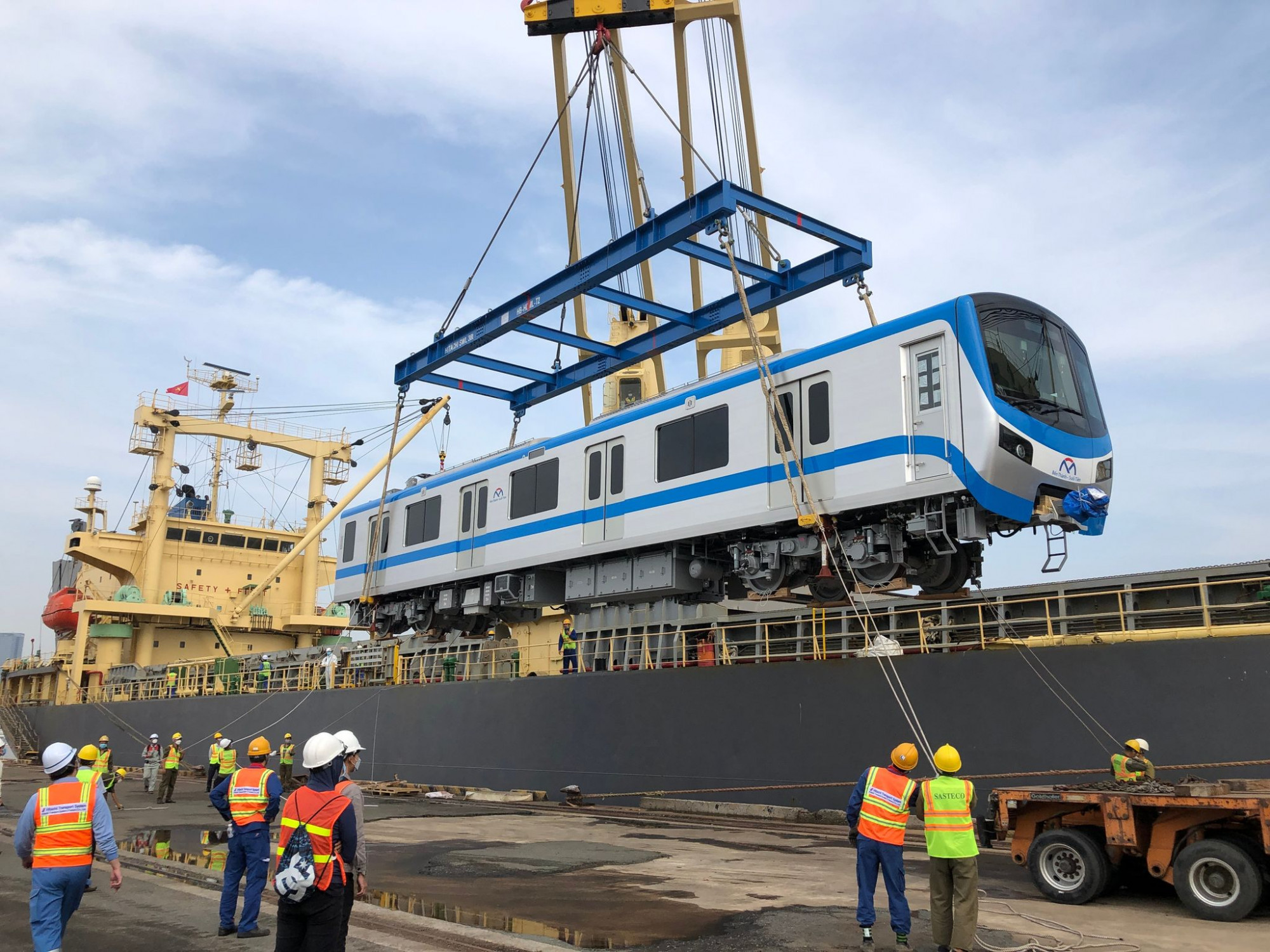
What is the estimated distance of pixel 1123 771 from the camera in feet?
28.9

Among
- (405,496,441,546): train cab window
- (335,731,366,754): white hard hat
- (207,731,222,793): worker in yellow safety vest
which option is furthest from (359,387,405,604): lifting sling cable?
(335,731,366,754): white hard hat

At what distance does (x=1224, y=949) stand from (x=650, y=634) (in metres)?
10.4

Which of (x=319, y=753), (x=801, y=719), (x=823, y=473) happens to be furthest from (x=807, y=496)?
(x=319, y=753)

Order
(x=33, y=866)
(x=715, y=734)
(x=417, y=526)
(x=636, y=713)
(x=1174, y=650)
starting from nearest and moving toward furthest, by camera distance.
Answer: (x=33, y=866), (x=1174, y=650), (x=715, y=734), (x=636, y=713), (x=417, y=526)

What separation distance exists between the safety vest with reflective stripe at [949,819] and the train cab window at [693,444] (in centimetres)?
761

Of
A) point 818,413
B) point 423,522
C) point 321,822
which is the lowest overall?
point 321,822

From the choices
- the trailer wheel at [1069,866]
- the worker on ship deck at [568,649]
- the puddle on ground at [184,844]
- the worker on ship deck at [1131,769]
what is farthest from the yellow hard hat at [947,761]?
the worker on ship deck at [568,649]

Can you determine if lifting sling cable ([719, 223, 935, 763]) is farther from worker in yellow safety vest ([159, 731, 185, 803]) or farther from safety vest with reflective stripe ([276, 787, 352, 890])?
worker in yellow safety vest ([159, 731, 185, 803])

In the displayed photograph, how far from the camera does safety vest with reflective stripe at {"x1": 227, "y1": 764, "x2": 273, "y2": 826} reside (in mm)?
6844

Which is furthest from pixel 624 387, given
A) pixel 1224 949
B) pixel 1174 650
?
pixel 1224 949

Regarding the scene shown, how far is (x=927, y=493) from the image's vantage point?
11.1m

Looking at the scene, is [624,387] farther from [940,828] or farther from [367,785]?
[940,828]

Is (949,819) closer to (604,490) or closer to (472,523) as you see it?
(604,490)

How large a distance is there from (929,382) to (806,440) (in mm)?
1861
